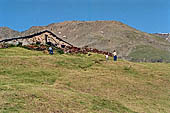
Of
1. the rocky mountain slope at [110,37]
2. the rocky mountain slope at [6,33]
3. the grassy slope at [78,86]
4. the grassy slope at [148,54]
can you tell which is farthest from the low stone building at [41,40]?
the rocky mountain slope at [110,37]

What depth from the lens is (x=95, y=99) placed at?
622 inches

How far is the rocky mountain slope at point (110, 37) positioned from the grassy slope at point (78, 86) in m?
44.3

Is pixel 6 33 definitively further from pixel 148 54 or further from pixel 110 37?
pixel 148 54

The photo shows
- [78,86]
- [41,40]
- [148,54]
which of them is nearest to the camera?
[78,86]

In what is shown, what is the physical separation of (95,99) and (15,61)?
35.8 feet

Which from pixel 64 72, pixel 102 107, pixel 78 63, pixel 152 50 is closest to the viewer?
pixel 102 107

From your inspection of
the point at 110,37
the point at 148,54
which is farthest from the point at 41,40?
the point at 110,37

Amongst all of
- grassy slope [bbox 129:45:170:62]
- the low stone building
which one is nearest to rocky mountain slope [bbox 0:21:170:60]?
grassy slope [bbox 129:45:170:62]

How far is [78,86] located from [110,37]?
71.3 meters

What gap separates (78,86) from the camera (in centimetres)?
1889

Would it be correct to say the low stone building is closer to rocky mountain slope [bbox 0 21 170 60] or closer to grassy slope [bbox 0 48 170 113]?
grassy slope [bbox 0 48 170 113]

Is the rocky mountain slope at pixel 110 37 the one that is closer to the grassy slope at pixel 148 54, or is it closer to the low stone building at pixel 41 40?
the grassy slope at pixel 148 54

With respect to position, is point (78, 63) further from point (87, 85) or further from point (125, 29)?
point (125, 29)

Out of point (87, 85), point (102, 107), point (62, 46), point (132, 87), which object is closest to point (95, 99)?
point (102, 107)
